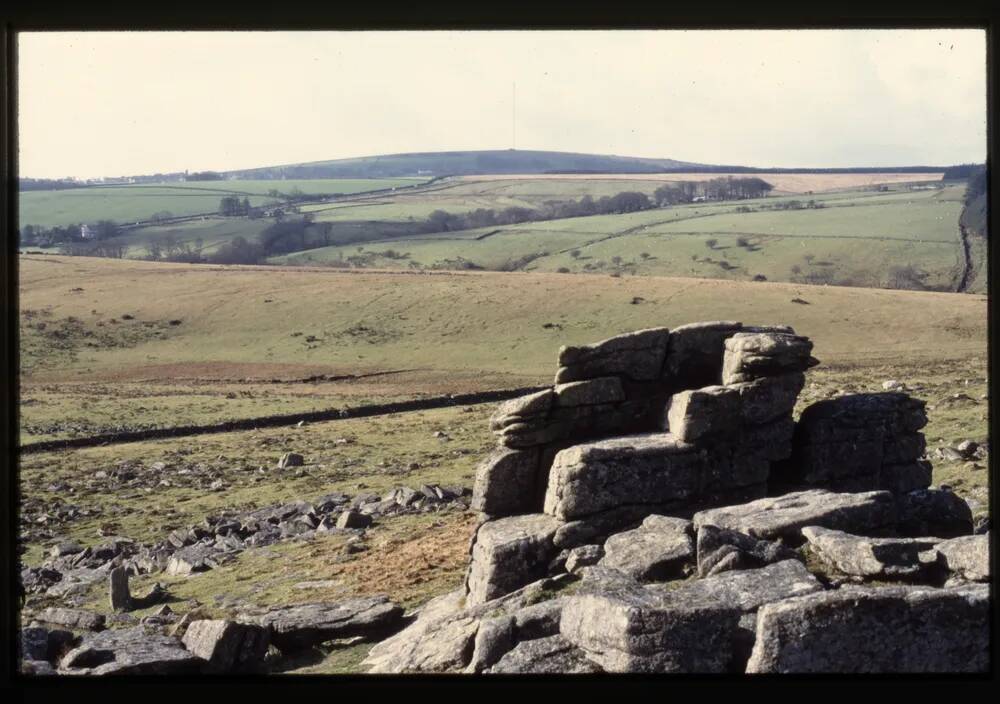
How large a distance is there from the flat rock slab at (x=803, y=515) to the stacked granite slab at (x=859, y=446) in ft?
9.18

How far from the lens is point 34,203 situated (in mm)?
185875

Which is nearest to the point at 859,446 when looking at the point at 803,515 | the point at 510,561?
the point at 803,515

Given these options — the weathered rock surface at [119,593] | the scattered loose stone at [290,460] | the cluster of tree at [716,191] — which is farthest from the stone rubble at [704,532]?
the cluster of tree at [716,191]

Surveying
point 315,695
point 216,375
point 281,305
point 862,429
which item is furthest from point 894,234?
point 315,695

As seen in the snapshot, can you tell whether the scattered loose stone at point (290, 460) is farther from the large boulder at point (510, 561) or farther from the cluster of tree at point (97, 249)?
the cluster of tree at point (97, 249)

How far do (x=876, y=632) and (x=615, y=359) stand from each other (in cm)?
1185

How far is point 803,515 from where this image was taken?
22.4m

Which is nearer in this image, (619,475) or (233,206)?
(619,475)

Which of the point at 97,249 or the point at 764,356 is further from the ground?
the point at 97,249

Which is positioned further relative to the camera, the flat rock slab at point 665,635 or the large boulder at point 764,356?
the large boulder at point 764,356

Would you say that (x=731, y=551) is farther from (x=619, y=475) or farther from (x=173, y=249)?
(x=173, y=249)

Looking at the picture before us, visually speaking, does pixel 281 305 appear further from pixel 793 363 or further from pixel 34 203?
pixel 34 203

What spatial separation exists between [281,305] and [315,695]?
88.3m

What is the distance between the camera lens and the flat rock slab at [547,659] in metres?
16.7
